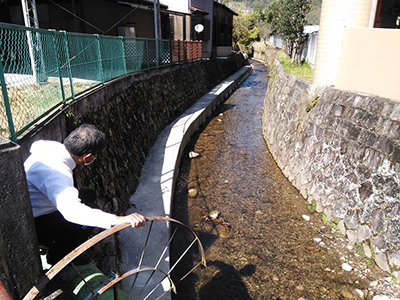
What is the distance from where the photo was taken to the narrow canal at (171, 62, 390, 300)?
5223 mm

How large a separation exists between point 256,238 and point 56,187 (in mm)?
5204

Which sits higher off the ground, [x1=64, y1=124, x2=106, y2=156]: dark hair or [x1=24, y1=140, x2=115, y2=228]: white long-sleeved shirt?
[x1=64, y1=124, x2=106, y2=156]: dark hair

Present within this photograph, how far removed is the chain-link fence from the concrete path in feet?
8.29

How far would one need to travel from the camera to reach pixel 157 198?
6.71 meters

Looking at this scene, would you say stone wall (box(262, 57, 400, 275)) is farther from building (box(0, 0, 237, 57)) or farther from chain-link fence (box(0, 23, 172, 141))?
building (box(0, 0, 237, 57))

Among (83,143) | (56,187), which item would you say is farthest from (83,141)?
(56,187)

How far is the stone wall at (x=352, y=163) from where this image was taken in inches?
205

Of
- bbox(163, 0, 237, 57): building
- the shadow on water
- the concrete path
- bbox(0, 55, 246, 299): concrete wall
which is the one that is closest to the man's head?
bbox(0, 55, 246, 299): concrete wall

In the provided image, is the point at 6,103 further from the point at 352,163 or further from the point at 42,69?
the point at 352,163

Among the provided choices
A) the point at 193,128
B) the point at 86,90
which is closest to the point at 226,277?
the point at 86,90

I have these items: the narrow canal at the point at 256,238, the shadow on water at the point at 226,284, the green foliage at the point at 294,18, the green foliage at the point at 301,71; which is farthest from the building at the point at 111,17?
the shadow on water at the point at 226,284

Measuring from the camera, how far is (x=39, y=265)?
2.66 m

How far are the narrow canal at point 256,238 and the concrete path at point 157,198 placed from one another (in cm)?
70

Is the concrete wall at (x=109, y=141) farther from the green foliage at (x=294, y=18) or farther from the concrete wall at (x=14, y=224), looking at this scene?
the green foliage at (x=294, y=18)
